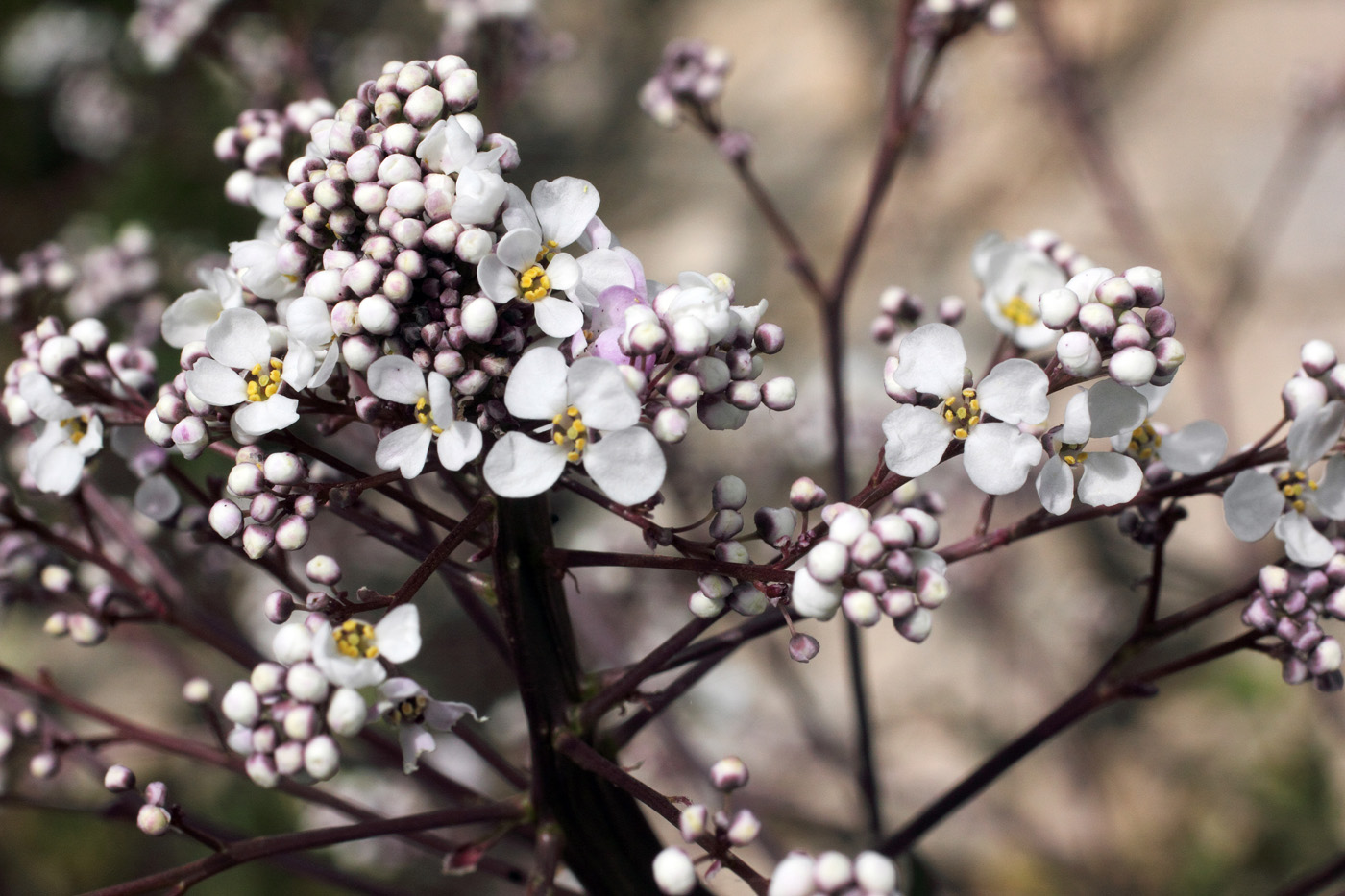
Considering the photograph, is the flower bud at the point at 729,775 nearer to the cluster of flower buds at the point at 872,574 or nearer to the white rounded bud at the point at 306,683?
the cluster of flower buds at the point at 872,574

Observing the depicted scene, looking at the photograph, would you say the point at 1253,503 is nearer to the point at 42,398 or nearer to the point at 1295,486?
the point at 1295,486

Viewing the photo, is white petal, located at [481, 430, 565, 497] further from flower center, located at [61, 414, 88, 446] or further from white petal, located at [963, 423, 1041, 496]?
flower center, located at [61, 414, 88, 446]

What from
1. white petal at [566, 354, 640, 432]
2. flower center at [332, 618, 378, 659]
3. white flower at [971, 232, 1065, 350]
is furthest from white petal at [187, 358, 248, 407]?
white flower at [971, 232, 1065, 350]

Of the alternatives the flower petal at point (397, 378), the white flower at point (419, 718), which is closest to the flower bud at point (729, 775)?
the white flower at point (419, 718)

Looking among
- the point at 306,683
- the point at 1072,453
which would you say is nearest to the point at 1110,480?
the point at 1072,453

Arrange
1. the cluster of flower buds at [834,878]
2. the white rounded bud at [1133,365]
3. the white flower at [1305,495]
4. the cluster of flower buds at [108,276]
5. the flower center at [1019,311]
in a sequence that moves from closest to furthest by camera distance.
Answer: the cluster of flower buds at [834,878] → the white rounded bud at [1133,365] → the white flower at [1305,495] → the flower center at [1019,311] → the cluster of flower buds at [108,276]
